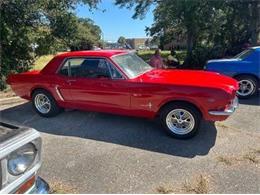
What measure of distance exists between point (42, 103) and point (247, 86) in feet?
17.8

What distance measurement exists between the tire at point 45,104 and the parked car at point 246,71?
4669 mm

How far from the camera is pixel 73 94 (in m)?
5.95

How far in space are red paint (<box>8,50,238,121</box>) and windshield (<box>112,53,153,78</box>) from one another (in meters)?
0.13

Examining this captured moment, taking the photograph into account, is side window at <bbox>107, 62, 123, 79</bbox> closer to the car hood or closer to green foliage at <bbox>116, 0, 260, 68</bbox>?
the car hood

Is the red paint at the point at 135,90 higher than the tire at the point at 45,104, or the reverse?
the red paint at the point at 135,90

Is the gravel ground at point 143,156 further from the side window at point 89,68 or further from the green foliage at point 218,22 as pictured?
the green foliage at point 218,22

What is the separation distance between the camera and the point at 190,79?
522 centimetres

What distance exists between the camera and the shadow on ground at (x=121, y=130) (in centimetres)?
474

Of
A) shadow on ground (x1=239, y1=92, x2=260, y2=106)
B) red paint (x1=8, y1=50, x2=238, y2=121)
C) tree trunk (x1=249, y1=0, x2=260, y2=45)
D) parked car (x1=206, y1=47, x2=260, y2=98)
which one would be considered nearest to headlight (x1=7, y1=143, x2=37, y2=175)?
red paint (x1=8, y1=50, x2=238, y2=121)

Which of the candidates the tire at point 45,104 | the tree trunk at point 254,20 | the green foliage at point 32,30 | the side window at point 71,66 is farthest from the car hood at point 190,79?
the tree trunk at point 254,20

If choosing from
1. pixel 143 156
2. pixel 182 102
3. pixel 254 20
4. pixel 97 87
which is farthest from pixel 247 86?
pixel 254 20

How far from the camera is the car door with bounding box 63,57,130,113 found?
540 centimetres

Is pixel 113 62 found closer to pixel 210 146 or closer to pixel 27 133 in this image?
pixel 210 146

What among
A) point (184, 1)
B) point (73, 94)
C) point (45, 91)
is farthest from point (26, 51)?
point (184, 1)
